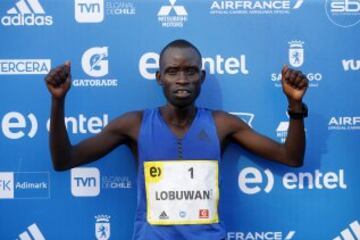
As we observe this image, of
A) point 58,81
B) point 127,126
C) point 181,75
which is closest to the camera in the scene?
point 58,81

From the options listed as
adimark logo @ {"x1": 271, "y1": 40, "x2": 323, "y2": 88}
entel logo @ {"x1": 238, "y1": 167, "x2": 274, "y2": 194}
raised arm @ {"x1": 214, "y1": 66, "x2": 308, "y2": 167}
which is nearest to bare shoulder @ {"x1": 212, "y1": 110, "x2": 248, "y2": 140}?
raised arm @ {"x1": 214, "y1": 66, "x2": 308, "y2": 167}

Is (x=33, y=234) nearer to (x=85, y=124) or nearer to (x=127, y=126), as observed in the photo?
(x=85, y=124)

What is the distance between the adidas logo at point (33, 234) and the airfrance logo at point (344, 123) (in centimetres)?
152

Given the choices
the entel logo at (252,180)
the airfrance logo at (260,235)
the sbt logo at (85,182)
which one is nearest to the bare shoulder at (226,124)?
the entel logo at (252,180)

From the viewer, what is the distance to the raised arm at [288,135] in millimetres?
2059

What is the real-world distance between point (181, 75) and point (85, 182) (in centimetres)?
77

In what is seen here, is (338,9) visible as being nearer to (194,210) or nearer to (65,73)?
(194,210)

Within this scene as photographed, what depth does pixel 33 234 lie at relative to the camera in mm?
2400

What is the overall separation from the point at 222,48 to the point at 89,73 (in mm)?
660

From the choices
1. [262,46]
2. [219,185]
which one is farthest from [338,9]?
[219,185]

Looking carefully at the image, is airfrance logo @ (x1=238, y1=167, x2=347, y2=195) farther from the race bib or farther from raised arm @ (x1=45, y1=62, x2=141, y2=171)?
raised arm @ (x1=45, y1=62, x2=141, y2=171)

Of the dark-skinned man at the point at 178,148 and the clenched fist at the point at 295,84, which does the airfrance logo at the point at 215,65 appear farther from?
the clenched fist at the point at 295,84

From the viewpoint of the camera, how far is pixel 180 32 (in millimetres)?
2361

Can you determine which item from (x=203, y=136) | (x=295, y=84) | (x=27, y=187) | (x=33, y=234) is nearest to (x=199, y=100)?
(x=203, y=136)
